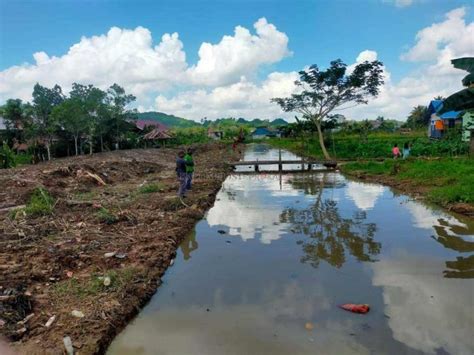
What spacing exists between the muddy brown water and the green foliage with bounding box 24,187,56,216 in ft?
12.7

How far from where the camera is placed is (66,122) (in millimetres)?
29000

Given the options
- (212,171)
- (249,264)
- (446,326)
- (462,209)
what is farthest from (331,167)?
(446,326)

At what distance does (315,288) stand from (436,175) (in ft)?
37.8

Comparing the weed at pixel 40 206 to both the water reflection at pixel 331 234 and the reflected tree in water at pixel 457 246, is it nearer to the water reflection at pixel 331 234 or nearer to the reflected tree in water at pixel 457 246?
the water reflection at pixel 331 234

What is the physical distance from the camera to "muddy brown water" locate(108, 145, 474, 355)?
4.44 metres

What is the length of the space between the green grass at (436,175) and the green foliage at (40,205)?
11.3m

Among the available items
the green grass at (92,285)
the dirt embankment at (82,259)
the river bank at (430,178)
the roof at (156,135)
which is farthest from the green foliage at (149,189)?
the roof at (156,135)

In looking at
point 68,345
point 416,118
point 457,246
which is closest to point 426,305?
point 457,246

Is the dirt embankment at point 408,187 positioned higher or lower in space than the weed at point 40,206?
lower

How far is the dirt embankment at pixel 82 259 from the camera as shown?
4.50 metres

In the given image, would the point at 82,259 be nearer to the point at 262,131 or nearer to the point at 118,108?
the point at 118,108

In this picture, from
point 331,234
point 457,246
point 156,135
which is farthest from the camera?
point 156,135

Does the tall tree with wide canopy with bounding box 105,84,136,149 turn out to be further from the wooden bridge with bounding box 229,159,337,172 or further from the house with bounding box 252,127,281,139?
the house with bounding box 252,127,281,139

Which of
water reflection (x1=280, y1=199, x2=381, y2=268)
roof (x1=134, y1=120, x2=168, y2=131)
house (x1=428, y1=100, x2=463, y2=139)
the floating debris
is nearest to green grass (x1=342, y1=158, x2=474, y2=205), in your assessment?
water reflection (x1=280, y1=199, x2=381, y2=268)
